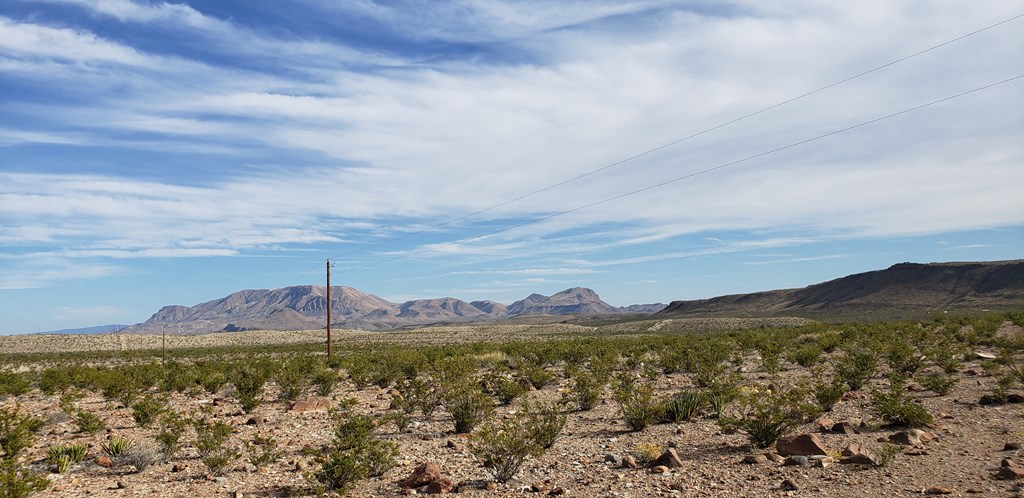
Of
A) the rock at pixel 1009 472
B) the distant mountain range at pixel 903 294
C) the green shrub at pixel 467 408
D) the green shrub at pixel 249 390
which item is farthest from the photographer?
the distant mountain range at pixel 903 294

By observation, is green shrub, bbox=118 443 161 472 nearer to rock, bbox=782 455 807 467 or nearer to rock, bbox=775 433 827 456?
rock, bbox=782 455 807 467

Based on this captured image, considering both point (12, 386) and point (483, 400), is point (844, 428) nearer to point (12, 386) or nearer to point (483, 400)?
point (483, 400)

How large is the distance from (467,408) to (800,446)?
26.1 ft

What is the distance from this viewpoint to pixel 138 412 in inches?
670

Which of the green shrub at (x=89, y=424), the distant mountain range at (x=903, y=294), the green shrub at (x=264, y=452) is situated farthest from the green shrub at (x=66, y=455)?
the distant mountain range at (x=903, y=294)

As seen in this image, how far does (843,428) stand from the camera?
13.3m

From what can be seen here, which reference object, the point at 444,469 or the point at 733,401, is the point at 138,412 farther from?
the point at 733,401

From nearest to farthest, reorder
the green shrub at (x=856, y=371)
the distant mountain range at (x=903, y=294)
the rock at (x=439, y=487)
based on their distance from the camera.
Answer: the rock at (x=439, y=487), the green shrub at (x=856, y=371), the distant mountain range at (x=903, y=294)

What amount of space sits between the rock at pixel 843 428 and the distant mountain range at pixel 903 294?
82804 mm

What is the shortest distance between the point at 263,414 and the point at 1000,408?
68.4 ft

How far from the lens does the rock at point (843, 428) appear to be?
1328 cm

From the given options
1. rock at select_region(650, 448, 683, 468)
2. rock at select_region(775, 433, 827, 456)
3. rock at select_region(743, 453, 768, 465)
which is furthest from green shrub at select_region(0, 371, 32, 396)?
rock at select_region(775, 433, 827, 456)

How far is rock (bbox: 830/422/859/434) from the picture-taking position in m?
13.3

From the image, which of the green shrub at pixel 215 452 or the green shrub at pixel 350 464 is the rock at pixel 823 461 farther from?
the green shrub at pixel 215 452
